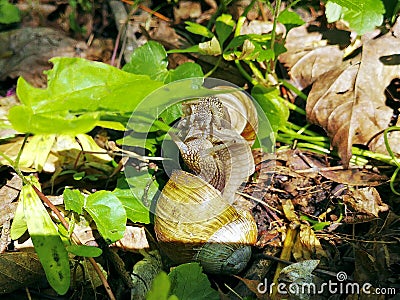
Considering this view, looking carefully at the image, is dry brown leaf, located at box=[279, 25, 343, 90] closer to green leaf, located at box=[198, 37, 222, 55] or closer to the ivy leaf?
green leaf, located at box=[198, 37, 222, 55]

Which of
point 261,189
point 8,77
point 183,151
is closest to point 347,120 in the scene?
point 261,189

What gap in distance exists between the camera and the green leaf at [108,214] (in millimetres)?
1912

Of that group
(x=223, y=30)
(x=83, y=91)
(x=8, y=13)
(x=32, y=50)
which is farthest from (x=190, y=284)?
(x=8, y=13)

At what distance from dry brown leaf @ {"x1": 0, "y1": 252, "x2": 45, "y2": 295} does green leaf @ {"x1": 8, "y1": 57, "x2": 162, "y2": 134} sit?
1.82ft

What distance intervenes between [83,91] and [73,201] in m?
0.48

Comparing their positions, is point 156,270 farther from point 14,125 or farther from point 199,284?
point 14,125

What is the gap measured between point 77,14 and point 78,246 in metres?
2.06

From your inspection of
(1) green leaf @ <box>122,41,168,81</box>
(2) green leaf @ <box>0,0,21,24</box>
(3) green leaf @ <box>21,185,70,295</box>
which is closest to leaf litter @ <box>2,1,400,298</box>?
(3) green leaf @ <box>21,185,70,295</box>

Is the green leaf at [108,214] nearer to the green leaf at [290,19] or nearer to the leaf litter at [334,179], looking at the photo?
the leaf litter at [334,179]

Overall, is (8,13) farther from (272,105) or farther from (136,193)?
(272,105)

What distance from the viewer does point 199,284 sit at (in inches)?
69.8

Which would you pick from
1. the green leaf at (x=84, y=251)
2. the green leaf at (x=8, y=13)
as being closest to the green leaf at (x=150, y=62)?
the green leaf at (x=84, y=251)

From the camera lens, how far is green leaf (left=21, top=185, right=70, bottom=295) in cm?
173

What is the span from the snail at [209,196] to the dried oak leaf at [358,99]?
1.44 feet
